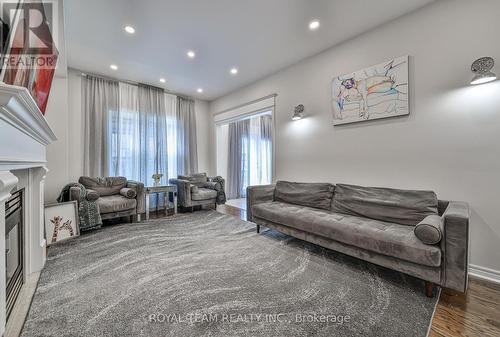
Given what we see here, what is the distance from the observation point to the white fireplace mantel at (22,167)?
89 cm

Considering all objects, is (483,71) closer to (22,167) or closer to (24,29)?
(24,29)

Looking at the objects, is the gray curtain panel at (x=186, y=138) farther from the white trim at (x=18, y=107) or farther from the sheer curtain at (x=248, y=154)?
the white trim at (x=18, y=107)

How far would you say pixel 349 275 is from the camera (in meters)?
1.95

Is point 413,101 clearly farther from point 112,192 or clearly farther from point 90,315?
point 112,192

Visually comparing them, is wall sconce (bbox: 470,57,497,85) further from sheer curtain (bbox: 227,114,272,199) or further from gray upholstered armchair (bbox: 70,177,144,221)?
gray upholstered armchair (bbox: 70,177,144,221)

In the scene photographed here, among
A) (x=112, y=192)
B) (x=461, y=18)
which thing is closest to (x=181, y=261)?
(x=112, y=192)

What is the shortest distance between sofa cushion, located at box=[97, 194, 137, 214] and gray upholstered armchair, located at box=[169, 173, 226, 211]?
92 centimetres

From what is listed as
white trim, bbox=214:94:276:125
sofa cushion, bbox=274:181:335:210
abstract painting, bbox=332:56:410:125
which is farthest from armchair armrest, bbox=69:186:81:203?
abstract painting, bbox=332:56:410:125

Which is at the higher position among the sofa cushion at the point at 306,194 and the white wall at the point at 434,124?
the white wall at the point at 434,124

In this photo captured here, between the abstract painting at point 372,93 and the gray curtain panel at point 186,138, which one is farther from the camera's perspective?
the gray curtain panel at point 186,138

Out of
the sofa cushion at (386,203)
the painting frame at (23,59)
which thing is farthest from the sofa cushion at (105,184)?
the sofa cushion at (386,203)

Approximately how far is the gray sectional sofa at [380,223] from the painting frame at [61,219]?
95.5 inches

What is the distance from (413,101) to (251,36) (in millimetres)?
2146

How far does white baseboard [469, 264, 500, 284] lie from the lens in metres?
1.89
